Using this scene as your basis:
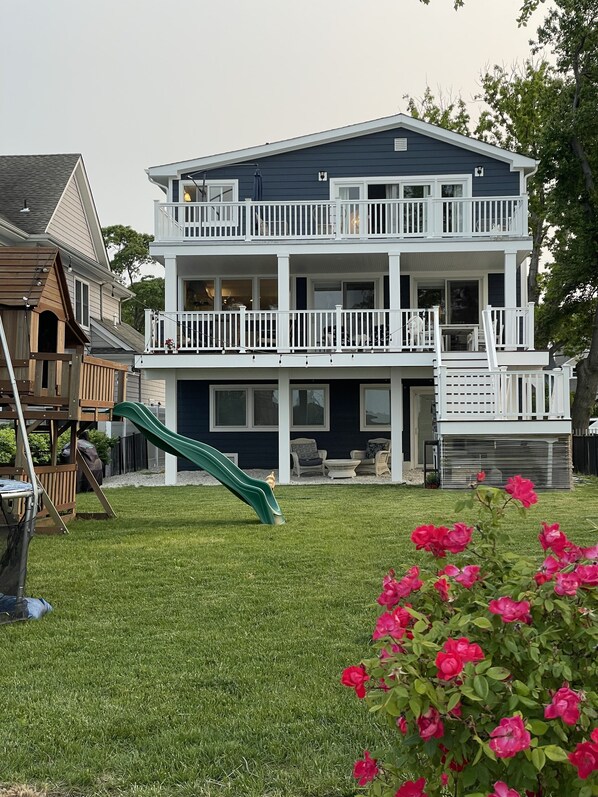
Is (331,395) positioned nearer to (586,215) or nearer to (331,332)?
(331,332)

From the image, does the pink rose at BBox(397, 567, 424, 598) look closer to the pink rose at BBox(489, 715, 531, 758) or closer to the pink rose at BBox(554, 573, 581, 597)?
the pink rose at BBox(554, 573, 581, 597)

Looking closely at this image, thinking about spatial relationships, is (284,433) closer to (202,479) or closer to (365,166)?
(202,479)

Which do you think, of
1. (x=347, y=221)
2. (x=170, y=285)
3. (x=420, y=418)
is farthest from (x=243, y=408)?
(x=347, y=221)

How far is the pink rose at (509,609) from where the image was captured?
1881 millimetres

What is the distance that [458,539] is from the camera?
229 cm

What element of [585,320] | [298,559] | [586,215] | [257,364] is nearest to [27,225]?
[257,364]

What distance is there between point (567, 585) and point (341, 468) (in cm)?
1610

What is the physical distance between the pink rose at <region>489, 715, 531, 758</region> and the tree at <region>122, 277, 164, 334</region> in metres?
46.7

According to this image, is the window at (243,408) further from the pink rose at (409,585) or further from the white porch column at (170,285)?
the pink rose at (409,585)

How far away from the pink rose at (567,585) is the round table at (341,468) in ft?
52.1

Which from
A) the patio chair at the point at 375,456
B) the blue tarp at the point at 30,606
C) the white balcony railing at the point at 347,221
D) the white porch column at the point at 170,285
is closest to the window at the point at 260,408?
the patio chair at the point at 375,456

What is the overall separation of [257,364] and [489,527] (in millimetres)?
14718

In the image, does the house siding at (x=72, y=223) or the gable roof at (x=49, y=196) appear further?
the house siding at (x=72, y=223)

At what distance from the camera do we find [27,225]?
2186 centimetres
